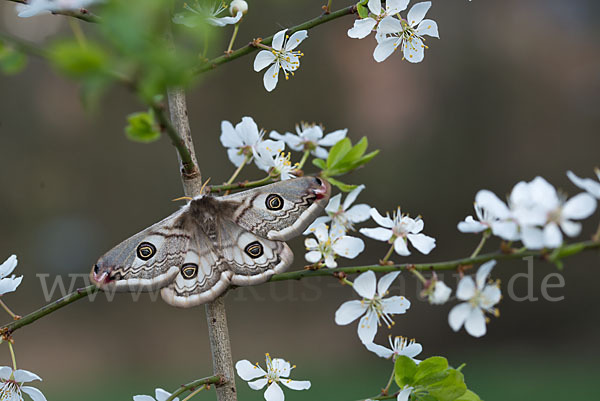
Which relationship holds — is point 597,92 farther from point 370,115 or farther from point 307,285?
point 307,285

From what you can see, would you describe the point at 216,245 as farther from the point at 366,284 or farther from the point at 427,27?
the point at 427,27

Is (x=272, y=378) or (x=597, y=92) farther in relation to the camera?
(x=597, y=92)

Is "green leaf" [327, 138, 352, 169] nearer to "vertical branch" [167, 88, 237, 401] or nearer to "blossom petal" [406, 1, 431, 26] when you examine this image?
"vertical branch" [167, 88, 237, 401]

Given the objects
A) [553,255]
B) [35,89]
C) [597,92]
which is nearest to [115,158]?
[35,89]

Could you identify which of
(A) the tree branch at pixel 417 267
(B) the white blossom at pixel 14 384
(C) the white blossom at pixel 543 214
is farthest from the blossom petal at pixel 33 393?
(C) the white blossom at pixel 543 214

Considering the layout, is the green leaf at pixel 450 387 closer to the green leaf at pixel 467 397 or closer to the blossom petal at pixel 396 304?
the green leaf at pixel 467 397

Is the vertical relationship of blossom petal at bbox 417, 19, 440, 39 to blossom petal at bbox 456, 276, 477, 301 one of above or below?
above

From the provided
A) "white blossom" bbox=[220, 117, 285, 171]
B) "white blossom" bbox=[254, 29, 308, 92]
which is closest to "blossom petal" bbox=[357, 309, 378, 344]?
"white blossom" bbox=[220, 117, 285, 171]
